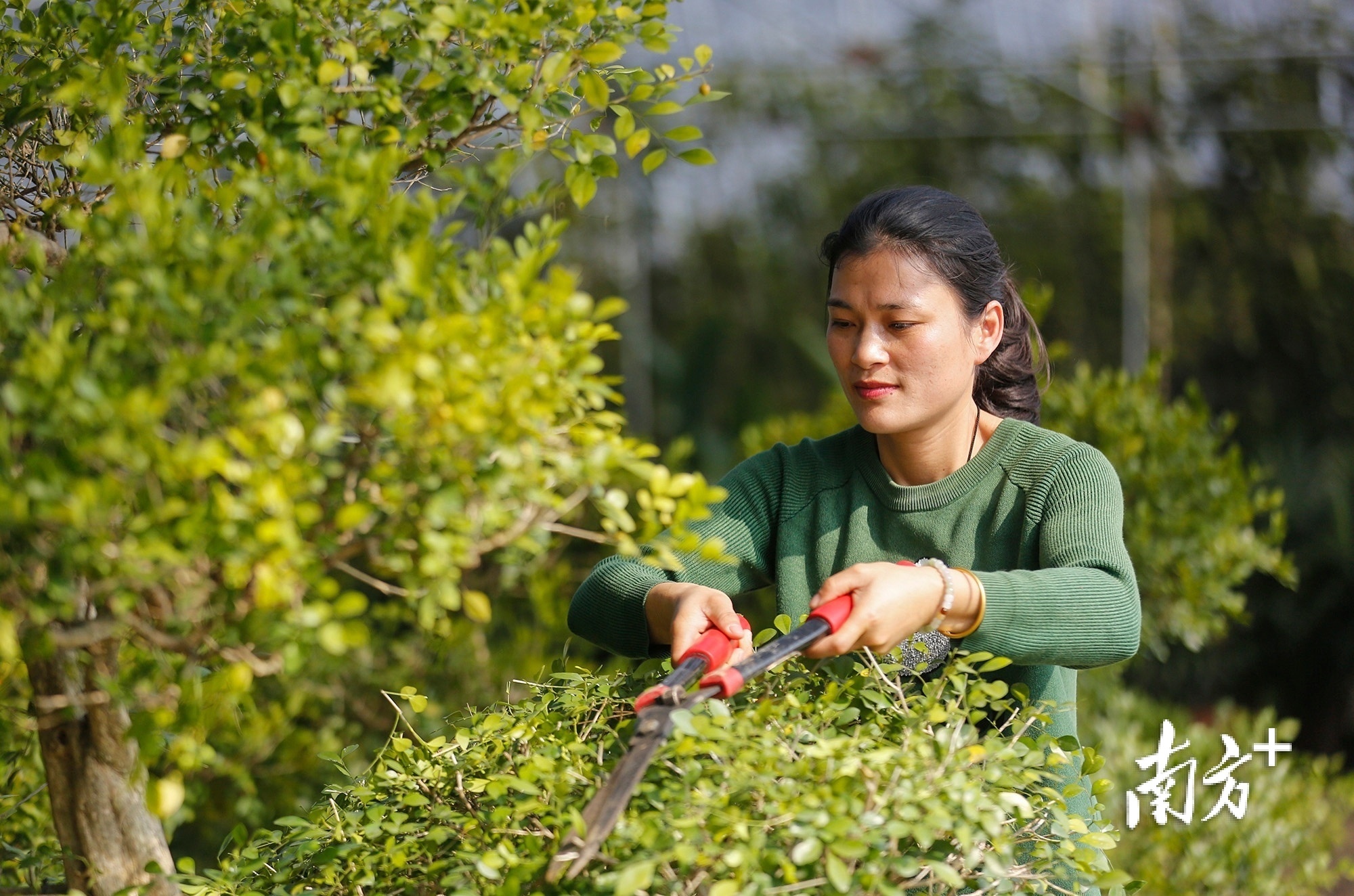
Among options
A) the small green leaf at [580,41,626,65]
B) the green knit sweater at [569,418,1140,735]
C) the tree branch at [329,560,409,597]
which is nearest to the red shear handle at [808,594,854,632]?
the green knit sweater at [569,418,1140,735]

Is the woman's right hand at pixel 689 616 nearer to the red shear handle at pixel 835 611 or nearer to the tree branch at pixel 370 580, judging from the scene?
the red shear handle at pixel 835 611

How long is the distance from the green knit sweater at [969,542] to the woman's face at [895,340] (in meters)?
0.15

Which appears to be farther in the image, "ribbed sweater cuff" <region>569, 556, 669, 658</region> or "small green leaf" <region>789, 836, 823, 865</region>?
"ribbed sweater cuff" <region>569, 556, 669, 658</region>

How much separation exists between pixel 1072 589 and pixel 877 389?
0.41 m

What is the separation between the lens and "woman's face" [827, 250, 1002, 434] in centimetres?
177

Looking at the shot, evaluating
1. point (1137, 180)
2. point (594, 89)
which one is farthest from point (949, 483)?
point (1137, 180)

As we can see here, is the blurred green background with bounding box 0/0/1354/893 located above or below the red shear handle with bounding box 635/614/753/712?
above

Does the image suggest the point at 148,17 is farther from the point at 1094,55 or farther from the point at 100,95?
the point at 1094,55

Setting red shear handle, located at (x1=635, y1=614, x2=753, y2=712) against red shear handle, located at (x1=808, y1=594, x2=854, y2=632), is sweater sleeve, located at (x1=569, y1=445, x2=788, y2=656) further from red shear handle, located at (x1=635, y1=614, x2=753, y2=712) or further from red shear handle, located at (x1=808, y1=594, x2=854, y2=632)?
red shear handle, located at (x1=808, y1=594, x2=854, y2=632)

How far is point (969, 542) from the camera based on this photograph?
1.84m

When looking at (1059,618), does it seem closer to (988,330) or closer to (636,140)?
(988,330)

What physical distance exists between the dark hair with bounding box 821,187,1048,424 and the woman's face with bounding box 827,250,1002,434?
3cm

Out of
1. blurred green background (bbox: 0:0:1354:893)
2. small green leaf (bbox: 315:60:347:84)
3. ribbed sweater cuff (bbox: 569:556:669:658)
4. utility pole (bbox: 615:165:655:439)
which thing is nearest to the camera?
small green leaf (bbox: 315:60:347:84)

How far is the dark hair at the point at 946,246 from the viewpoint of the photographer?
1.82 m
